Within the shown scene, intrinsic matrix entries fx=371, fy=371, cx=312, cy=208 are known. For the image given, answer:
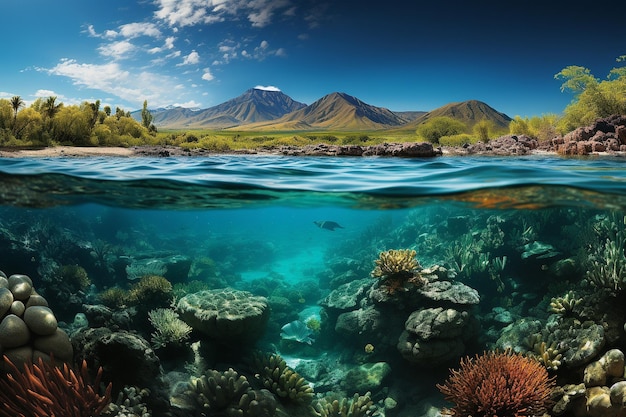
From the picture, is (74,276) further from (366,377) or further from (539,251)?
(539,251)

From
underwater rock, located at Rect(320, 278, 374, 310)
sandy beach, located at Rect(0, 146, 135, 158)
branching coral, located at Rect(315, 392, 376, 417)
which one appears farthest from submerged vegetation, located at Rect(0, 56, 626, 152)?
branching coral, located at Rect(315, 392, 376, 417)

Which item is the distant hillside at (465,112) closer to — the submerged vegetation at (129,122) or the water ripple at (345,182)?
the submerged vegetation at (129,122)

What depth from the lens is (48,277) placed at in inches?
458

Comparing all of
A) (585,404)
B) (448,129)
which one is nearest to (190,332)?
(585,404)

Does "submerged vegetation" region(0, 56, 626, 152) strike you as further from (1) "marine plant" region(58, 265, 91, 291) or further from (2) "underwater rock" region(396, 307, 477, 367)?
(2) "underwater rock" region(396, 307, 477, 367)

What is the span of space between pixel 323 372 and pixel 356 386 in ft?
4.09

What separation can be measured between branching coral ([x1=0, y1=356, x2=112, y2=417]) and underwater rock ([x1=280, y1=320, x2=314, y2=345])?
6.08 m

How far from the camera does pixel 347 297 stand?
1152cm

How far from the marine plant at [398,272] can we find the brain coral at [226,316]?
3289 millimetres

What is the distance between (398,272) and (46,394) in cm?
770

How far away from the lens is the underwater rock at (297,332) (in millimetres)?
11305

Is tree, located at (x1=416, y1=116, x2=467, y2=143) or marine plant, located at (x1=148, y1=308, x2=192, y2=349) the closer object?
marine plant, located at (x1=148, y1=308, x2=192, y2=349)

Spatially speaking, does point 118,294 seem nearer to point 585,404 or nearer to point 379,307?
point 379,307

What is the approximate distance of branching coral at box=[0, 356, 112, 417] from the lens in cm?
541
